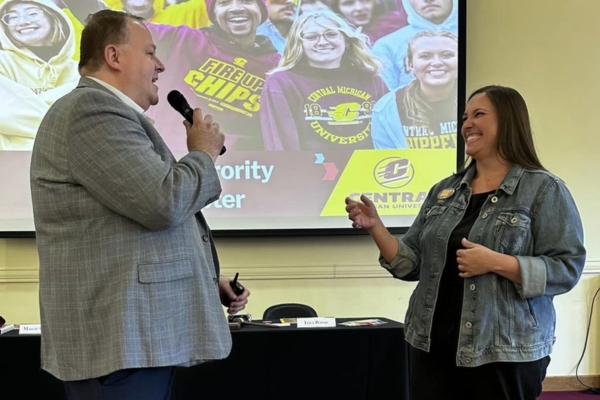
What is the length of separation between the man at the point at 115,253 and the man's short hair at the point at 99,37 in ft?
0.27

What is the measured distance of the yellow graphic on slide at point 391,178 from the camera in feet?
11.0

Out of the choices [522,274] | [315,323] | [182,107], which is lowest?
[315,323]

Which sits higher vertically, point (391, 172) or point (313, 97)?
point (313, 97)

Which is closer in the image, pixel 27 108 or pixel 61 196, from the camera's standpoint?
pixel 61 196

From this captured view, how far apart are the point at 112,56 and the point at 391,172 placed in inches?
90.0

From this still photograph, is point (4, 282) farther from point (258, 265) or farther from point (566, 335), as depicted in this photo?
point (566, 335)

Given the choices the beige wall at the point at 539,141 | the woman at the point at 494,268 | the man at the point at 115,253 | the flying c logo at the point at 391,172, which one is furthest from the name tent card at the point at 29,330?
the flying c logo at the point at 391,172

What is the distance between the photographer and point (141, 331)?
1165 mm

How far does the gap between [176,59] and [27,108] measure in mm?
884

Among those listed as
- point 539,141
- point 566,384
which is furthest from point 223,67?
point 566,384

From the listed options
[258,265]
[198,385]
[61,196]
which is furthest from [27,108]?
[61,196]

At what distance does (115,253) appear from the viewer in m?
1.17

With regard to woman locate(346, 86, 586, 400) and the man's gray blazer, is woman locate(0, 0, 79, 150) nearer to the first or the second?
the man's gray blazer

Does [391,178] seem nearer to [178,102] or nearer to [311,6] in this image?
[311,6]
